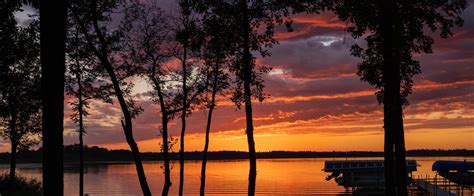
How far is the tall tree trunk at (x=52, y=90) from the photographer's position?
52.3ft

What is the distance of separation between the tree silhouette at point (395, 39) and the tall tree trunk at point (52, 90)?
1590cm

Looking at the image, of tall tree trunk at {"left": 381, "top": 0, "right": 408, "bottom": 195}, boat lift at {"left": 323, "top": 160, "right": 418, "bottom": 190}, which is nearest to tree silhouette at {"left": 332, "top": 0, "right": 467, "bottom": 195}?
tall tree trunk at {"left": 381, "top": 0, "right": 408, "bottom": 195}

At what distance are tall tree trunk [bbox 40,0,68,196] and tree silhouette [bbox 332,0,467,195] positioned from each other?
1590 cm

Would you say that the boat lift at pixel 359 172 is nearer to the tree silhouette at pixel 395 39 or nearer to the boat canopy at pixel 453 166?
the boat canopy at pixel 453 166

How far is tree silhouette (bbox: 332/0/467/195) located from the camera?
26.8 meters

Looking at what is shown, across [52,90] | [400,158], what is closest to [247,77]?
[400,158]

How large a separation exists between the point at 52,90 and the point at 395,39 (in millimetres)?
16810

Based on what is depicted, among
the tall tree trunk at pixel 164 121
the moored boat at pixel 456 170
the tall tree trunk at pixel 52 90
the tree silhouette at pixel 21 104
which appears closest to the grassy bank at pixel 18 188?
the tree silhouette at pixel 21 104

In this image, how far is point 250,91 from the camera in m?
30.7

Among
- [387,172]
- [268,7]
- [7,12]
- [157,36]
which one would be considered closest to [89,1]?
[157,36]

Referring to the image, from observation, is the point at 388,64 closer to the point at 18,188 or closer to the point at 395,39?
the point at 395,39

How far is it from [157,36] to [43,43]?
24333 mm

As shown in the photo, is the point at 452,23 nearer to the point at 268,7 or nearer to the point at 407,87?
the point at 407,87

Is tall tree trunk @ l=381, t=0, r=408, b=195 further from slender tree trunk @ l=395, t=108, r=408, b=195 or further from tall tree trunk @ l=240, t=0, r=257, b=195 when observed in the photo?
tall tree trunk @ l=240, t=0, r=257, b=195
